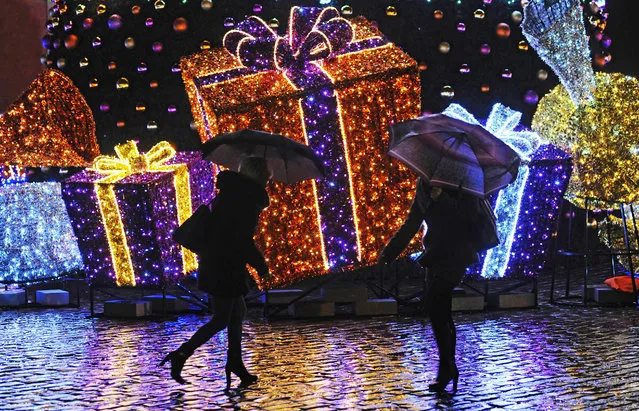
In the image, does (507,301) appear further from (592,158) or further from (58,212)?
(58,212)

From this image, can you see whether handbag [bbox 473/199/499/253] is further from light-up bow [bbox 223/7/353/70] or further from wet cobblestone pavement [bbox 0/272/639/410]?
light-up bow [bbox 223/7/353/70]

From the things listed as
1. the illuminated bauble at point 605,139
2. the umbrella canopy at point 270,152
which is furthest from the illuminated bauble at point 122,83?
the umbrella canopy at point 270,152

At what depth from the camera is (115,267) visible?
10.1 m

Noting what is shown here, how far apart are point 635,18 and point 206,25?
5833 millimetres

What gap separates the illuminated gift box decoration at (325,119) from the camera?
31.0ft

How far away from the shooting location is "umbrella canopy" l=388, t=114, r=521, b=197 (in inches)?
247

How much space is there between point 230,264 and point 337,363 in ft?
3.97

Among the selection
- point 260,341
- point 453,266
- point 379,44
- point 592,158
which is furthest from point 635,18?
point 453,266

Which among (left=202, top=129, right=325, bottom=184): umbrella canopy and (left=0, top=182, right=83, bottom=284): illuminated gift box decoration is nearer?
(left=202, top=129, right=325, bottom=184): umbrella canopy

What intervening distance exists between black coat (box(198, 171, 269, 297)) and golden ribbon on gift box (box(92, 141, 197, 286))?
3450mm

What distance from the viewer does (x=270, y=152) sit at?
687 cm

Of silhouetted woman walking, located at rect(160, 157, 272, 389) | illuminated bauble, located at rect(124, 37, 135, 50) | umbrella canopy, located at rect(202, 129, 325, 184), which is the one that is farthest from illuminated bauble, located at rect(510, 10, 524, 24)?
silhouetted woman walking, located at rect(160, 157, 272, 389)

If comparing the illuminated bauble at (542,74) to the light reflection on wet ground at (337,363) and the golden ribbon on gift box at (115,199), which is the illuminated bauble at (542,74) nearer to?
the light reflection on wet ground at (337,363)

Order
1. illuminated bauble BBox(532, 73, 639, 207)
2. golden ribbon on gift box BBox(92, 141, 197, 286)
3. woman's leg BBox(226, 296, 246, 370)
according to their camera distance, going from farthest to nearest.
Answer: illuminated bauble BBox(532, 73, 639, 207) → golden ribbon on gift box BBox(92, 141, 197, 286) → woman's leg BBox(226, 296, 246, 370)
